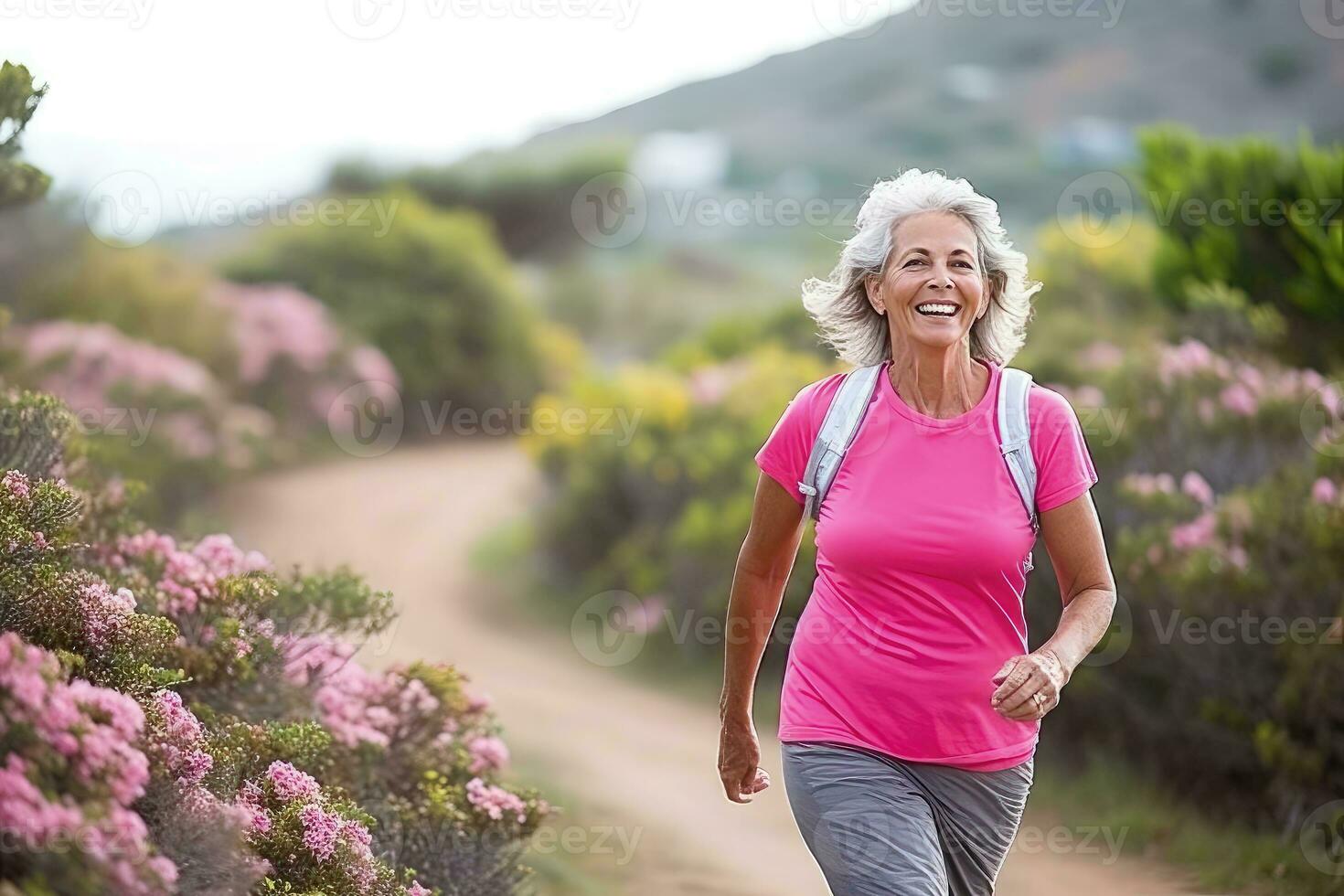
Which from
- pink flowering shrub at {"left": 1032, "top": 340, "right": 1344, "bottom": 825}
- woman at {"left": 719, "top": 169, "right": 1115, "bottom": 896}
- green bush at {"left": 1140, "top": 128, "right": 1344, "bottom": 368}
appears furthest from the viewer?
green bush at {"left": 1140, "top": 128, "right": 1344, "bottom": 368}

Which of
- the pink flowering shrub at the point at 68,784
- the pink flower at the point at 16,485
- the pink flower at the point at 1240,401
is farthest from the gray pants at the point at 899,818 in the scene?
the pink flower at the point at 1240,401

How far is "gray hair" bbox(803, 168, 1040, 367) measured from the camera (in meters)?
2.92

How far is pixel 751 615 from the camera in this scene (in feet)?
9.73

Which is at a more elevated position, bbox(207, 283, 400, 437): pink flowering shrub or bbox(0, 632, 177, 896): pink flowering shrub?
bbox(207, 283, 400, 437): pink flowering shrub

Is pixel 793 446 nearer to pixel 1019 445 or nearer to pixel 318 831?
pixel 1019 445

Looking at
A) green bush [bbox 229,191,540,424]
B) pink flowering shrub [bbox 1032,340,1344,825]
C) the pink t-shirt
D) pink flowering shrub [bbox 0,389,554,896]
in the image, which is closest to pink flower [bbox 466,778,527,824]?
pink flowering shrub [bbox 0,389,554,896]

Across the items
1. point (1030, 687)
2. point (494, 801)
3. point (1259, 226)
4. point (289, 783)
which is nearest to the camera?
point (1030, 687)

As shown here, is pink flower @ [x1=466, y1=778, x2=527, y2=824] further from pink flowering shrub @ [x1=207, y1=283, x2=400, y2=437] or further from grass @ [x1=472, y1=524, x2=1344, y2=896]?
pink flowering shrub @ [x1=207, y1=283, x2=400, y2=437]

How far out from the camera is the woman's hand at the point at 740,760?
2980 millimetres

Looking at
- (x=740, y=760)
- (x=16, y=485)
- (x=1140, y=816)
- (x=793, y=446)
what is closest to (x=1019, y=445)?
(x=793, y=446)

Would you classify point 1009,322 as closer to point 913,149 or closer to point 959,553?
point 959,553

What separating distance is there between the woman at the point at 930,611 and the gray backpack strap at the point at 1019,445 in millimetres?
18

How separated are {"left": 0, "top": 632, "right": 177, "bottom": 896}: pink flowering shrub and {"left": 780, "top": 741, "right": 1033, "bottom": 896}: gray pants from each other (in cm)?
118

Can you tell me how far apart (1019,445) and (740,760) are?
908mm
